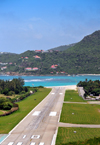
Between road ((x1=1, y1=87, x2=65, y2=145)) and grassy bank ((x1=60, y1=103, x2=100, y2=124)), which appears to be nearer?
road ((x1=1, y1=87, x2=65, y2=145))

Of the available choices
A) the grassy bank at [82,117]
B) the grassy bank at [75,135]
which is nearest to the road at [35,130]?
the grassy bank at [75,135]

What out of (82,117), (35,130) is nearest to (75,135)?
(35,130)

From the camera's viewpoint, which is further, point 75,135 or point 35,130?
point 35,130

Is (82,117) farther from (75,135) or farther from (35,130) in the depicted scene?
(35,130)

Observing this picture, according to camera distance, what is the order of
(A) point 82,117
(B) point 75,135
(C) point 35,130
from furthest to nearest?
1. (A) point 82,117
2. (C) point 35,130
3. (B) point 75,135

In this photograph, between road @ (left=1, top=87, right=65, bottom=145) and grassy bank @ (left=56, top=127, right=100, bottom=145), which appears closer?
road @ (left=1, top=87, right=65, bottom=145)

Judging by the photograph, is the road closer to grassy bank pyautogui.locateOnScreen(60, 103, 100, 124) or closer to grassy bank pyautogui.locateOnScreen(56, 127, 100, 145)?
grassy bank pyautogui.locateOnScreen(56, 127, 100, 145)

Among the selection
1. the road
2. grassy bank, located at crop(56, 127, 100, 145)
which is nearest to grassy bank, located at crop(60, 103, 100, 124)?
the road

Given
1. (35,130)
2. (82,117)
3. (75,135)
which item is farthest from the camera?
(82,117)

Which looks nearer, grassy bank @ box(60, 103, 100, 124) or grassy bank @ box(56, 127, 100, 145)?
grassy bank @ box(56, 127, 100, 145)

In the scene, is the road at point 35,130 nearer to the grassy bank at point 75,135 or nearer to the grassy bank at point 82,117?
the grassy bank at point 75,135

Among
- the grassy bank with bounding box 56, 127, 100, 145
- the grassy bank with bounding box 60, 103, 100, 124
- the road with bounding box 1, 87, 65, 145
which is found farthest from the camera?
the grassy bank with bounding box 60, 103, 100, 124

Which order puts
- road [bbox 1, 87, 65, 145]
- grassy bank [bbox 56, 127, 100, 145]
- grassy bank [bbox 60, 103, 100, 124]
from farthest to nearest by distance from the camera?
1. grassy bank [bbox 60, 103, 100, 124]
2. grassy bank [bbox 56, 127, 100, 145]
3. road [bbox 1, 87, 65, 145]
